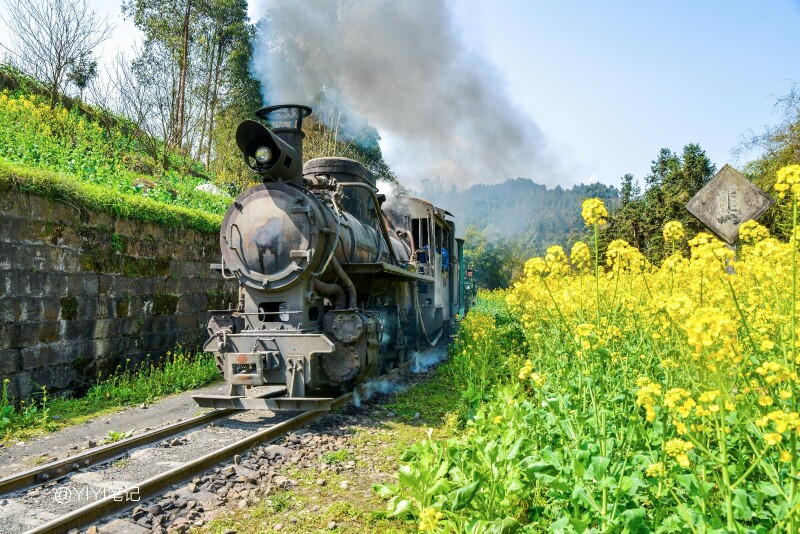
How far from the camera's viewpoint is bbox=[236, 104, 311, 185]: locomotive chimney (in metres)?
6.53

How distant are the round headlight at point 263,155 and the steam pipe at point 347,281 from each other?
55.5 inches

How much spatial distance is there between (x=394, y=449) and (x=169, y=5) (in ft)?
73.9

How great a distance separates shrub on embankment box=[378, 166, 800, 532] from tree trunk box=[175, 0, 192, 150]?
1645cm

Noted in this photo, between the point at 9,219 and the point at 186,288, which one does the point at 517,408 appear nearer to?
the point at 9,219

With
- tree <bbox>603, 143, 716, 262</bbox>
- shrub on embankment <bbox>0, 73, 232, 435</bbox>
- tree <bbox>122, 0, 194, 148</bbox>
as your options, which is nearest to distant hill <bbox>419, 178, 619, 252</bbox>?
tree <bbox>603, 143, 716, 262</bbox>

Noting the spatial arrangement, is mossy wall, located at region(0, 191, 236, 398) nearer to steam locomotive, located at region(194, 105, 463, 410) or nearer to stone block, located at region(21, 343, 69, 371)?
stone block, located at region(21, 343, 69, 371)

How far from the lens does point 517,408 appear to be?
4457 mm

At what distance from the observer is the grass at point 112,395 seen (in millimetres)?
6109

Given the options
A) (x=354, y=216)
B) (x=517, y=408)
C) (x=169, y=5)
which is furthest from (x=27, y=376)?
(x=169, y=5)

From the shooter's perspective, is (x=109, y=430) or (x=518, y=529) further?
(x=109, y=430)

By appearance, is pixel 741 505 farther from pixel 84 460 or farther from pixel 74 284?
pixel 74 284

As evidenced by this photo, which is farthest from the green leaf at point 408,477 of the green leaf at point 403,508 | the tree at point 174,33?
the tree at point 174,33

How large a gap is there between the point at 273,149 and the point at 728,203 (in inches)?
185

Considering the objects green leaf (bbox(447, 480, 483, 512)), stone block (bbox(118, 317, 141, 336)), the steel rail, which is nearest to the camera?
green leaf (bbox(447, 480, 483, 512))
